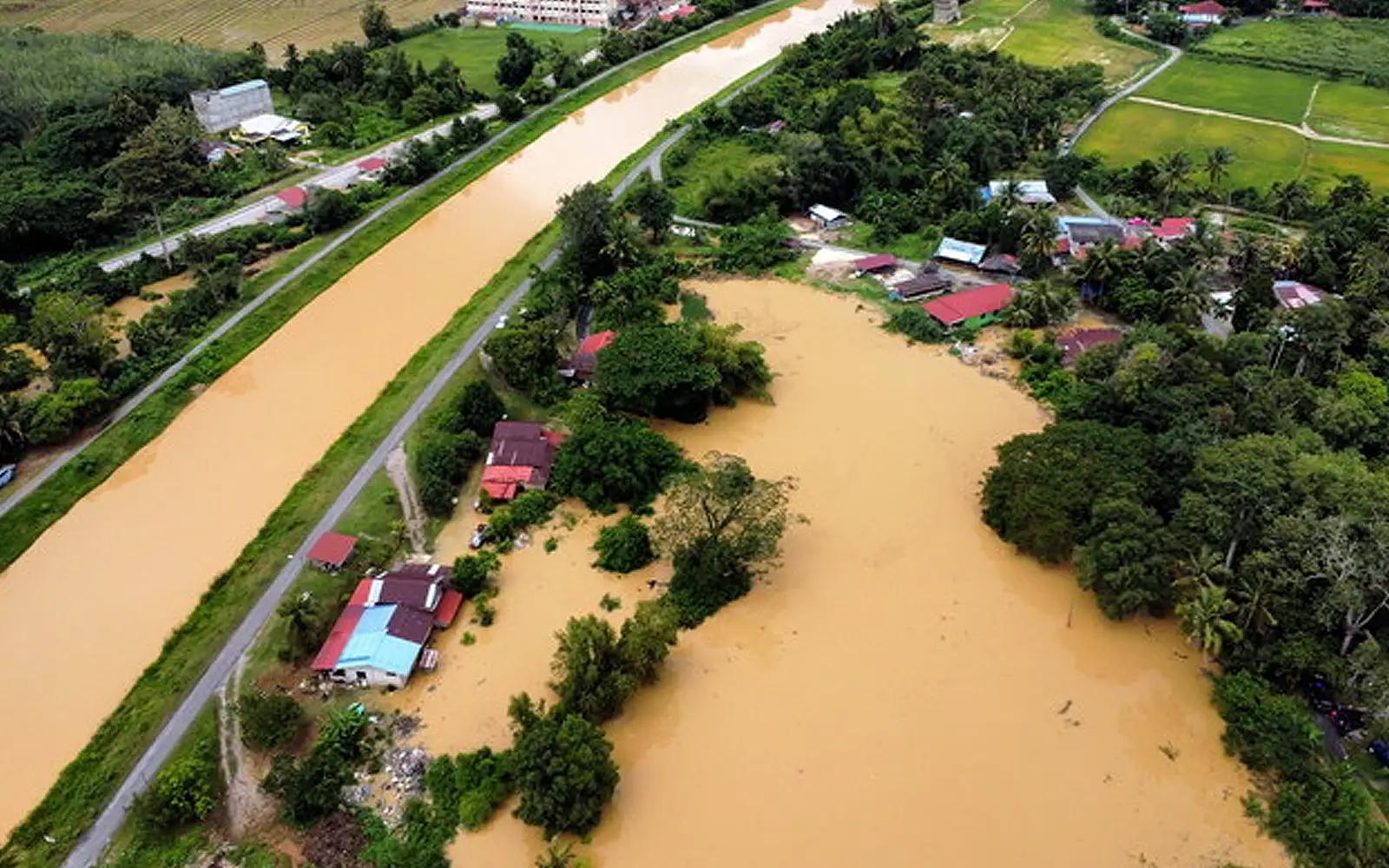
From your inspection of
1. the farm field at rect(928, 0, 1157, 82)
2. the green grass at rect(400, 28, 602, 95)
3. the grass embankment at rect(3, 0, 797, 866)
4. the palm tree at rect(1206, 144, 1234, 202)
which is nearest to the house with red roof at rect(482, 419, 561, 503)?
the grass embankment at rect(3, 0, 797, 866)

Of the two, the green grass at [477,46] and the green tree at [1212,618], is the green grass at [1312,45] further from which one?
the green tree at [1212,618]

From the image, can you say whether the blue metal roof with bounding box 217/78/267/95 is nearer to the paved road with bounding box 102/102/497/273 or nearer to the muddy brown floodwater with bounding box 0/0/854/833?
the paved road with bounding box 102/102/497/273

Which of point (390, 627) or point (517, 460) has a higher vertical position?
point (517, 460)

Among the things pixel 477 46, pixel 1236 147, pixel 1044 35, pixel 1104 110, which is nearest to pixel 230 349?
pixel 477 46

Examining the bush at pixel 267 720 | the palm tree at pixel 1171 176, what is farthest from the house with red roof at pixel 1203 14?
the bush at pixel 267 720

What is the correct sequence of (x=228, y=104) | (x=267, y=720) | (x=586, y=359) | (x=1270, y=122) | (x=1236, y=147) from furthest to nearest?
(x=228, y=104) < (x=1270, y=122) < (x=1236, y=147) < (x=586, y=359) < (x=267, y=720)

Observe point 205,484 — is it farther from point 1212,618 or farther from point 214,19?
point 214,19

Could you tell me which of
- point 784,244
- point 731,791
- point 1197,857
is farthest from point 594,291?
point 1197,857
